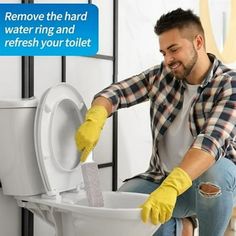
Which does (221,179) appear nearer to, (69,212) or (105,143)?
(69,212)

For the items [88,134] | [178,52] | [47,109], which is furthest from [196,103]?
[47,109]

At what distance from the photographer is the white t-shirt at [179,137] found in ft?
5.68

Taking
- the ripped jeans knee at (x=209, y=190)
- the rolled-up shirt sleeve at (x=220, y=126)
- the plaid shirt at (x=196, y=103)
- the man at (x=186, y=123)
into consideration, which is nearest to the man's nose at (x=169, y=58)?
the man at (x=186, y=123)

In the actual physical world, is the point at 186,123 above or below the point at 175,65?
below

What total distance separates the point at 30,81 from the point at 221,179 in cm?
77

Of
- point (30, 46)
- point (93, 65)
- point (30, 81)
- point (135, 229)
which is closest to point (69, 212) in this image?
point (135, 229)

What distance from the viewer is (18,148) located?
1458 millimetres

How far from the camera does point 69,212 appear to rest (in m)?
1.40

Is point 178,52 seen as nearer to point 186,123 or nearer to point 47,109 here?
point 186,123

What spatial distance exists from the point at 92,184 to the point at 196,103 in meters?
0.52

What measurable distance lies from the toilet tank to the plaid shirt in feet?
1.20

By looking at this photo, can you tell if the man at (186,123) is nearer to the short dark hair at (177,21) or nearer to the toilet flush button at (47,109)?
the short dark hair at (177,21)

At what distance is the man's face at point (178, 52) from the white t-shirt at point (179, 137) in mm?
84

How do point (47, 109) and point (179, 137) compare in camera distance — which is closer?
point (47, 109)
